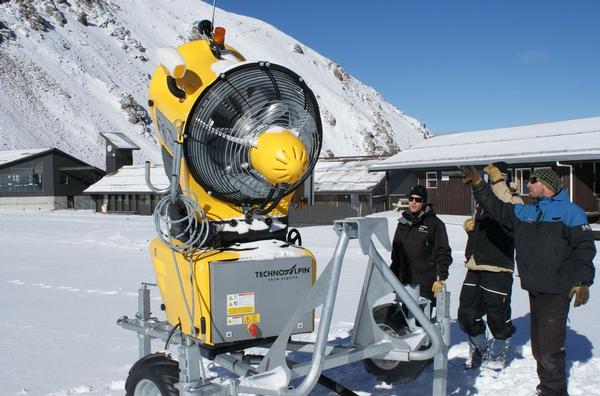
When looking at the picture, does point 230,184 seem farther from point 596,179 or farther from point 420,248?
point 596,179

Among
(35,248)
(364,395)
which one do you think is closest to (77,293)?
(364,395)

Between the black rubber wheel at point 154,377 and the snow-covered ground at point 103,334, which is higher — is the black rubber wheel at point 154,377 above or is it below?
above

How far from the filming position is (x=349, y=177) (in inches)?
1198

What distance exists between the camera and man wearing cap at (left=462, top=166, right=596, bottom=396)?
14.4 feet

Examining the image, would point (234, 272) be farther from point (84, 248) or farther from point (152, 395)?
point (84, 248)

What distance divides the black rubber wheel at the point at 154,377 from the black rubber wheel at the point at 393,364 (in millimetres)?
1777

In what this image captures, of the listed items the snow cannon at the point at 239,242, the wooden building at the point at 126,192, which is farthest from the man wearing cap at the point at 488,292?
the wooden building at the point at 126,192

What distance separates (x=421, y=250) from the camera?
221 inches

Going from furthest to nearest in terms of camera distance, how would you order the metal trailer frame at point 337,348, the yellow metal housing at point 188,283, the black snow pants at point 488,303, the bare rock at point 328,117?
1. the bare rock at point 328,117
2. the black snow pants at point 488,303
3. the yellow metal housing at point 188,283
4. the metal trailer frame at point 337,348

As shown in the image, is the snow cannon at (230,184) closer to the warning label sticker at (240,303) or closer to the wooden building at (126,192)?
the warning label sticker at (240,303)

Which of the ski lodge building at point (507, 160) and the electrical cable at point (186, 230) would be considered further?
the ski lodge building at point (507, 160)

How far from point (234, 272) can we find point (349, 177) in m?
27.1

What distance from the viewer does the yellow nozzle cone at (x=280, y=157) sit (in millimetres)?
3533

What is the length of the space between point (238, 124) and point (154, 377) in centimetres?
173
